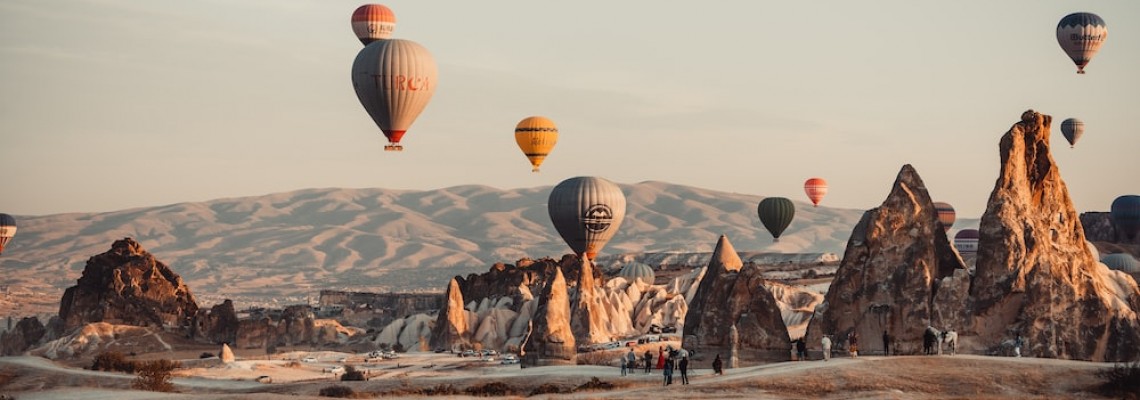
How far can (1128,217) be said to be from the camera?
6757 inches

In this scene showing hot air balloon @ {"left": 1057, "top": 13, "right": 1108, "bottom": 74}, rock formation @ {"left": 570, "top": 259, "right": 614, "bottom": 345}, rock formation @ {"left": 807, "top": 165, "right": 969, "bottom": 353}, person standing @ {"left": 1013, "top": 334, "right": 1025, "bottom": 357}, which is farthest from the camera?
hot air balloon @ {"left": 1057, "top": 13, "right": 1108, "bottom": 74}

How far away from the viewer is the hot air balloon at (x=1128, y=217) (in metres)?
171

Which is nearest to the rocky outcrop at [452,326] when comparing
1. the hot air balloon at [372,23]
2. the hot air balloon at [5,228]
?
the hot air balloon at [372,23]

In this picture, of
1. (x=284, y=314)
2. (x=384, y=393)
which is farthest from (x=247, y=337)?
(x=384, y=393)

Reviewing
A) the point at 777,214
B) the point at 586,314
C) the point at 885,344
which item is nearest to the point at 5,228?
the point at 586,314

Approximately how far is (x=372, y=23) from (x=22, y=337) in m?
36.3

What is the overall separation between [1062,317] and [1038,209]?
5.63m

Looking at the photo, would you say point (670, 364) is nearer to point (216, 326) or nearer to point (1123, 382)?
point (1123, 382)

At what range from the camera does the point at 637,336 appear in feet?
373

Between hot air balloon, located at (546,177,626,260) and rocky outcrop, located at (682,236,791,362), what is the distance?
63.1 meters

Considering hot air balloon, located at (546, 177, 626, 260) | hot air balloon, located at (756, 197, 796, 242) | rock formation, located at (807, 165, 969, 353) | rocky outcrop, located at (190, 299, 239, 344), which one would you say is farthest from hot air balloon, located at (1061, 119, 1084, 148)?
rock formation, located at (807, 165, 969, 353)

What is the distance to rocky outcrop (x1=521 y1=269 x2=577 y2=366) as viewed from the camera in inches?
3034

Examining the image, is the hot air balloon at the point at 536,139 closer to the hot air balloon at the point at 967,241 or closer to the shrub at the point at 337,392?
the hot air balloon at the point at 967,241

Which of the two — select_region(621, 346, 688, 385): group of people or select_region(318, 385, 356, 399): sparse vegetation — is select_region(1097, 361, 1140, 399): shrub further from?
select_region(318, 385, 356, 399): sparse vegetation
